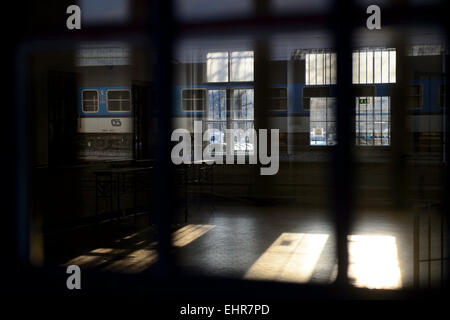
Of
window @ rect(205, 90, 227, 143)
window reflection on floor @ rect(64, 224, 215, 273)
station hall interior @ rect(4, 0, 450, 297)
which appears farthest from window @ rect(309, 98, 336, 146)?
window reflection on floor @ rect(64, 224, 215, 273)

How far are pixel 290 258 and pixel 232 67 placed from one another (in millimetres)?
10636

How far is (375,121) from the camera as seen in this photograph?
40.5 ft

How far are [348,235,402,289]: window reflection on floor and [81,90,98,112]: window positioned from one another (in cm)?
1248

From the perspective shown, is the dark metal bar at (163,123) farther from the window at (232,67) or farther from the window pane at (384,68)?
the window at (232,67)

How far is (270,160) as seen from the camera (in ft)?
35.1

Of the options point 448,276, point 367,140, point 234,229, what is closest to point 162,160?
point 448,276

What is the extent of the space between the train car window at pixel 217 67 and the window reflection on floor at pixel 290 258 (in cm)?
943

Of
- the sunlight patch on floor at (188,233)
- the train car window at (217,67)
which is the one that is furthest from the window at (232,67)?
the sunlight patch on floor at (188,233)

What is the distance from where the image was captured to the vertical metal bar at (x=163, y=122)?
128 inches

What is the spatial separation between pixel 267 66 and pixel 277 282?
7.19 metres

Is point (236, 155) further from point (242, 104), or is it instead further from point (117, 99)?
point (117, 99)

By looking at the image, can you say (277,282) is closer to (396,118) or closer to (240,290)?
(240,290)

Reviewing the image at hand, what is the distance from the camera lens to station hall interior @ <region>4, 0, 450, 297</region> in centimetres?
308

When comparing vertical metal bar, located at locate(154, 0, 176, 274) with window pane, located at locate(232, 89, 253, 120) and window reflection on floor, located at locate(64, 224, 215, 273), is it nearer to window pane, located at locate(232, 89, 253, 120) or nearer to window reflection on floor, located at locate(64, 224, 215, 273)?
window reflection on floor, located at locate(64, 224, 215, 273)
